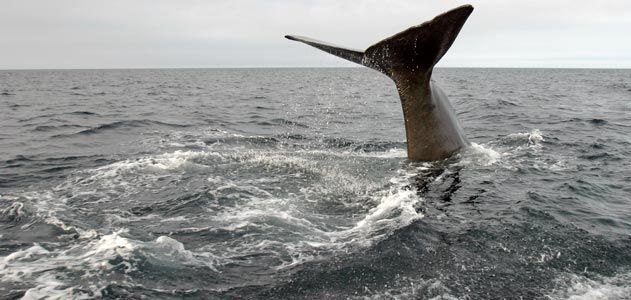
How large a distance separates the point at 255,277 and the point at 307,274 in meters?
0.55

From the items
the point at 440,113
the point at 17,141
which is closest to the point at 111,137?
the point at 17,141

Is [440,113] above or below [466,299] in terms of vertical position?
above

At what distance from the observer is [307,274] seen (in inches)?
217

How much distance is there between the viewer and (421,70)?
29.2 ft

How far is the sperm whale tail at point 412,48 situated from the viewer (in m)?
7.36

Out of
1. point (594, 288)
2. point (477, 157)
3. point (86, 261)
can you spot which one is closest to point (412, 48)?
point (477, 157)

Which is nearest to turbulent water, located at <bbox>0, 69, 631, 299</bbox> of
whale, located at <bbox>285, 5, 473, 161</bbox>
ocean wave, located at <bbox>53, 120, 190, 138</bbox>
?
whale, located at <bbox>285, 5, 473, 161</bbox>

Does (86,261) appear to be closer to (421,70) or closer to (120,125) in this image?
(421,70)

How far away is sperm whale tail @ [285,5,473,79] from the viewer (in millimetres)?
7363

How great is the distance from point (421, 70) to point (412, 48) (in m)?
0.76

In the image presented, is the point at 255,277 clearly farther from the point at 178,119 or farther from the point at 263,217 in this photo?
the point at 178,119

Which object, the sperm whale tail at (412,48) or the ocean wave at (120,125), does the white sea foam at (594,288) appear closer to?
the sperm whale tail at (412,48)

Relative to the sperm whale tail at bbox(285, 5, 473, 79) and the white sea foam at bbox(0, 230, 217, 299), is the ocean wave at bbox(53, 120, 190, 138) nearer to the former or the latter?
the sperm whale tail at bbox(285, 5, 473, 79)

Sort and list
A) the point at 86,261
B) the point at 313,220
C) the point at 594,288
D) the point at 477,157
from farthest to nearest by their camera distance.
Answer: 1. the point at 477,157
2. the point at 313,220
3. the point at 86,261
4. the point at 594,288
